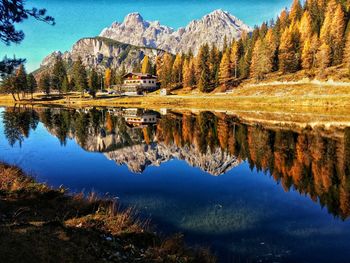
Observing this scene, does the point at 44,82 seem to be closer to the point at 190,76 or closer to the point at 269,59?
the point at 190,76

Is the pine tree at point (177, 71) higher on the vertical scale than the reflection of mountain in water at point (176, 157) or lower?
higher

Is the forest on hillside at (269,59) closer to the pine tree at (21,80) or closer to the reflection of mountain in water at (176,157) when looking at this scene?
the pine tree at (21,80)

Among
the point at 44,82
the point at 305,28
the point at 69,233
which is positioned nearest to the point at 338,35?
the point at 305,28

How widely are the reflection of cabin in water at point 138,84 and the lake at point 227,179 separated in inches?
3924

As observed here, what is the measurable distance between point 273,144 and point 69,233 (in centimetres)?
3046

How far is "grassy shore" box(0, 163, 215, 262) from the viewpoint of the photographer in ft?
25.4

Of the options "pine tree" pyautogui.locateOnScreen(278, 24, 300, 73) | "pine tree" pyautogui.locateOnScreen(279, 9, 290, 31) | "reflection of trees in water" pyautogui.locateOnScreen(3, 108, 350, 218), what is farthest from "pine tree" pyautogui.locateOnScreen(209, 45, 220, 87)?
"reflection of trees in water" pyautogui.locateOnScreen(3, 108, 350, 218)

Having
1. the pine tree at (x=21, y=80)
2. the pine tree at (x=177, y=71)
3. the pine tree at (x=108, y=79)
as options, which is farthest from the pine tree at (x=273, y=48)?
the pine tree at (x=21, y=80)

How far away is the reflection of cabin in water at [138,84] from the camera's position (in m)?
146

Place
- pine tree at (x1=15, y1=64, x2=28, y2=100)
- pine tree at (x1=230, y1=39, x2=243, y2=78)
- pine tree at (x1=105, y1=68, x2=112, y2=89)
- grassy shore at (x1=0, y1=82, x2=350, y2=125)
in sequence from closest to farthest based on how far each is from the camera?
grassy shore at (x1=0, y1=82, x2=350, y2=125) → pine tree at (x1=15, y1=64, x2=28, y2=100) → pine tree at (x1=230, y1=39, x2=243, y2=78) → pine tree at (x1=105, y1=68, x2=112, y2=89)

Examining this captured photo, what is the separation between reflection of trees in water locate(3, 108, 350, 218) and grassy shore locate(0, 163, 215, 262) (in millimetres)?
10972

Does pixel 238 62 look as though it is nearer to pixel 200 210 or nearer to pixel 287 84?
pixel 287 84

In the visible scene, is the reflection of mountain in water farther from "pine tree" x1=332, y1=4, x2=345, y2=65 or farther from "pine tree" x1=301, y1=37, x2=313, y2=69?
"pine tree" x1=301, y1=37, x2=313, y2=69

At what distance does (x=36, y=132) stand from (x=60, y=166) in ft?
81.5
